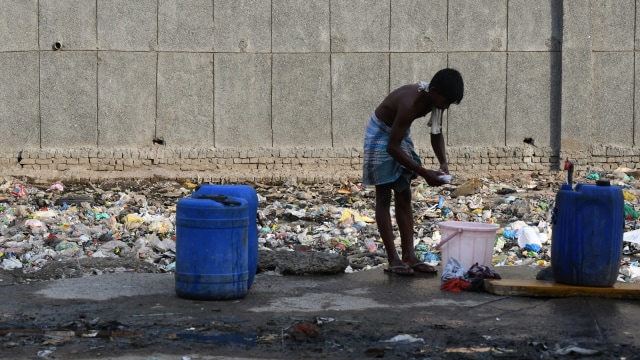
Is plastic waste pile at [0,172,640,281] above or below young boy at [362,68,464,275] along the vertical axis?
below

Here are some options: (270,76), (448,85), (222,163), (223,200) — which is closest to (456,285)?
(448,85)

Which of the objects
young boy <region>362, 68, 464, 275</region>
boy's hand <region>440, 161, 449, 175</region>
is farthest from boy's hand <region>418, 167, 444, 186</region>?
boy's hand <region>440, 161, 449, 175</region>

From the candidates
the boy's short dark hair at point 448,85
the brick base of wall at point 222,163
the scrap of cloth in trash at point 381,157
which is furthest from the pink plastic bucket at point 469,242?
the brick base of wall at point 222,163

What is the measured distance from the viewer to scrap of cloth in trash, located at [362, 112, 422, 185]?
6242 mm

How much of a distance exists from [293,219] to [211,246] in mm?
4054

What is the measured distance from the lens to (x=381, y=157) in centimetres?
625

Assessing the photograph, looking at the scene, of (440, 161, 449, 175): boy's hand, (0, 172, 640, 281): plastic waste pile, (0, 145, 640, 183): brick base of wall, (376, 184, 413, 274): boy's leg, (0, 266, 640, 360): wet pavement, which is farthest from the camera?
(0, 145, 640, 183): brick base of wall

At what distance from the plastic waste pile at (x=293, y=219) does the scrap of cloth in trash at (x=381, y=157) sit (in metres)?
0.87

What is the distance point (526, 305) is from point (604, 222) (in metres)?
0.66

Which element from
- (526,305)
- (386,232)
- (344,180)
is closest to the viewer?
(526,305)

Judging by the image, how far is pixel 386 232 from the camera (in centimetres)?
641

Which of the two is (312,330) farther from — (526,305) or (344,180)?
(344,180)

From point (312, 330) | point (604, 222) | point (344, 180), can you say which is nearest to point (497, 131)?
point (344, 180)

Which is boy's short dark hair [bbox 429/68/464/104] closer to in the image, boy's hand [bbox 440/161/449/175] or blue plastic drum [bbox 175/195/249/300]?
boy's hand [bbox 440/161/449/175]
